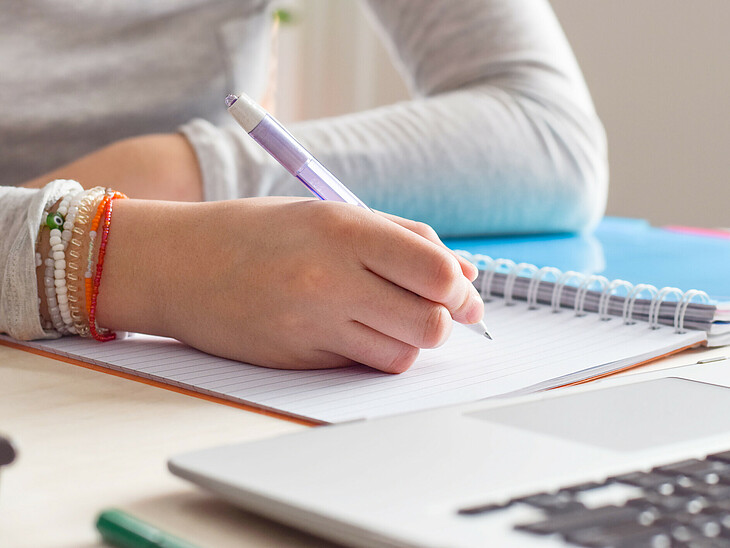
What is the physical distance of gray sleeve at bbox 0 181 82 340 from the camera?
46 cm

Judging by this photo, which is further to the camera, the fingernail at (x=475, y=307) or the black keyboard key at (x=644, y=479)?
the fingernail at (x=475, y=307)

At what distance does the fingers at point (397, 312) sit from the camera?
0.41m

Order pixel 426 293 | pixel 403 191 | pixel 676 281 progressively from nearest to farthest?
pixel 426 293 → pixel 676 281 → pixel 403 191

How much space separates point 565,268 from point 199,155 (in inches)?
11.3

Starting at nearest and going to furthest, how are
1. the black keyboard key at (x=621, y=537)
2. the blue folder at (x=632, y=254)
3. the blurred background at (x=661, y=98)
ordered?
the black keyboard key at (x=621, y=537) → the blue folder at (x=632, y=254) → the blurred background at (x=661, y=98)

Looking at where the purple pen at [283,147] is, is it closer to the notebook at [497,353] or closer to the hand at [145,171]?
the notebook at [497,353]

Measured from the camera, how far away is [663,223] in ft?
5.69

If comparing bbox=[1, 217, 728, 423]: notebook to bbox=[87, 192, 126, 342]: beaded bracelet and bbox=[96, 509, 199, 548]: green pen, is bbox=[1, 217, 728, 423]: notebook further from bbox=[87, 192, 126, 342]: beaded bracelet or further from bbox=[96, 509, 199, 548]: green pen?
bbox=[96, 509, 199, 548]: green pen

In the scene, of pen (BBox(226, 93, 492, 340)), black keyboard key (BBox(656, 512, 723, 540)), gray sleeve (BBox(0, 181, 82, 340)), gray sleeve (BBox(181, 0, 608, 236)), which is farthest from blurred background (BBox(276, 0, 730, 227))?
black keyboard key (BBox(656, 512, 723, 540))

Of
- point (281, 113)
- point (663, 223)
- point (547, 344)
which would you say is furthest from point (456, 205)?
point (281, 113)

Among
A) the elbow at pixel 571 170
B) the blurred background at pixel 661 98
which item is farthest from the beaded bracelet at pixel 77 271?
the blurred background at pixel 661 98

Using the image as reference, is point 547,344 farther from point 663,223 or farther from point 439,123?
point 663,223

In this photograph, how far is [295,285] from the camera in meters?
0.41

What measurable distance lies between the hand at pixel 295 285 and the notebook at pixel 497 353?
0.01m
